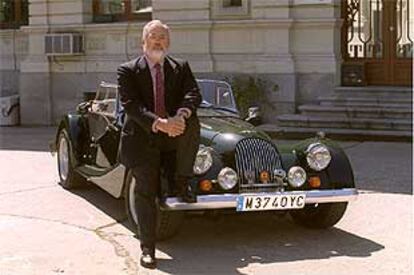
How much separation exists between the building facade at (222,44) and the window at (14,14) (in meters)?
1.13

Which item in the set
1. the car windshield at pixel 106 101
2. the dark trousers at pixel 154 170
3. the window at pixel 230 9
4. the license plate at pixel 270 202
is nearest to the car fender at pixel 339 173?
the license plate at pixel 270 202

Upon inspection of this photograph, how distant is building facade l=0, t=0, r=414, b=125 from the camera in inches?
578

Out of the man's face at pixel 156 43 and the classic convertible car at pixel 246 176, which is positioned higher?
the man's face at pixel 156 43

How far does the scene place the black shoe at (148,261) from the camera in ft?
19.1

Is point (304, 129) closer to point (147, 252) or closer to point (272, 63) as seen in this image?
point (272, 63)

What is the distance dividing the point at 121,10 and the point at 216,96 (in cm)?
1002

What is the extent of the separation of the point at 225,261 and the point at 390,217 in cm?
217

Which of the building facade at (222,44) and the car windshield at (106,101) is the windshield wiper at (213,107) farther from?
the building facade at (222,44)

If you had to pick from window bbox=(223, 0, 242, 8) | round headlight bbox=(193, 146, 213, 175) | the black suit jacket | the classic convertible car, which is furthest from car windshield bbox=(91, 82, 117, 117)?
window bbox=(223, 0, 242, 8)

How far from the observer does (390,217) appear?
7473 millimetres

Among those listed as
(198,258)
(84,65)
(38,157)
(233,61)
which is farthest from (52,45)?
(198,258)

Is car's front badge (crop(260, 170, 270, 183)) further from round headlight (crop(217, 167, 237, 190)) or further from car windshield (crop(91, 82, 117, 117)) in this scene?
car windshield (crop(91, 82, 117, 117))

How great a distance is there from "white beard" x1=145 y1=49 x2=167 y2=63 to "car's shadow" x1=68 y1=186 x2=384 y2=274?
1.54m

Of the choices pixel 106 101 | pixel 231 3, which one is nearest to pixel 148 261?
pixel 106 101
